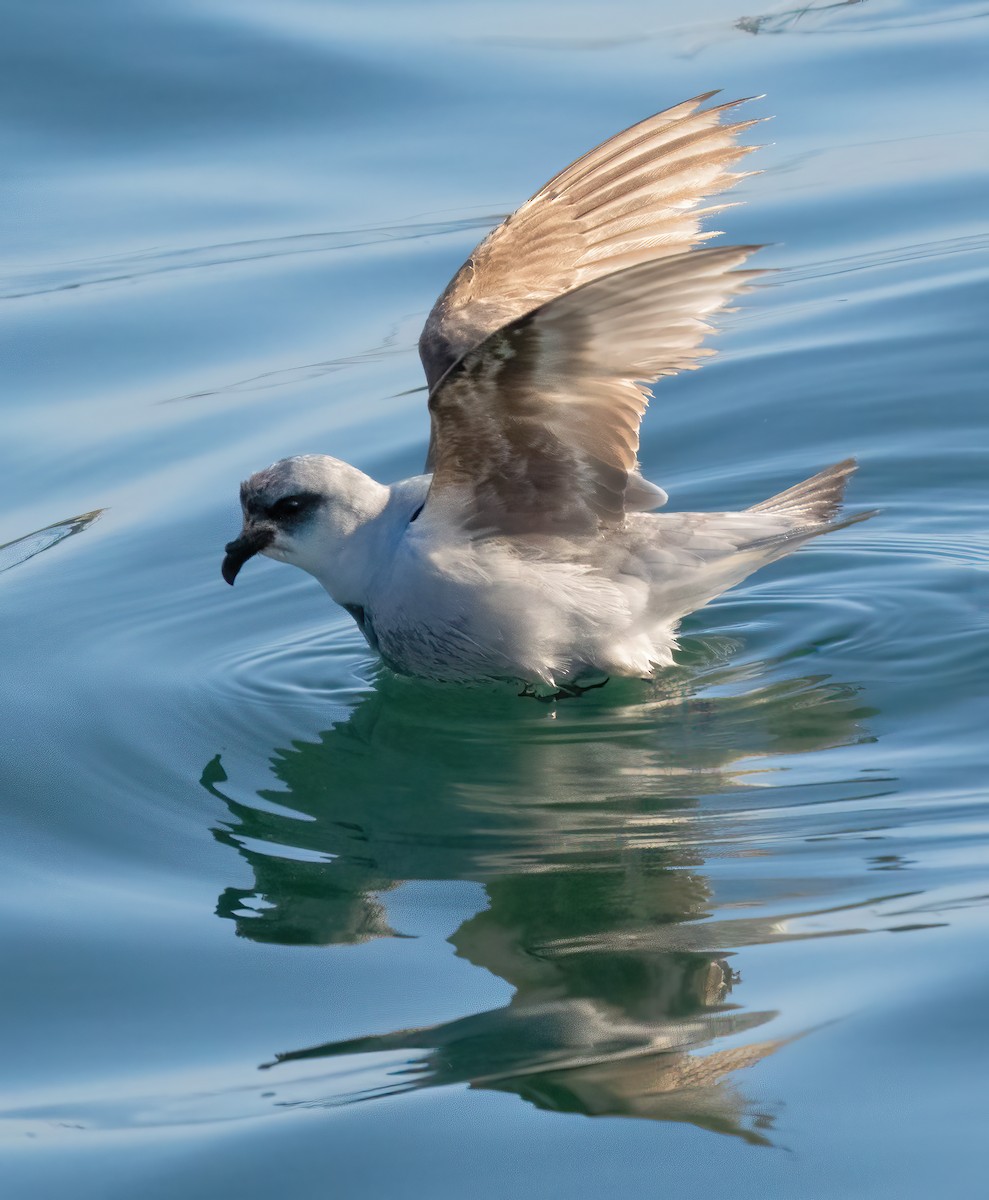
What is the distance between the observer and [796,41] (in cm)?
1160

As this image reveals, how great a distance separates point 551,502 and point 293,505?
2.95ft

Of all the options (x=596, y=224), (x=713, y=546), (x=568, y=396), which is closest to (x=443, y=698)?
(x=713, y=546)

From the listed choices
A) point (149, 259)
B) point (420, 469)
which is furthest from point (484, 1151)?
point (149, 259)

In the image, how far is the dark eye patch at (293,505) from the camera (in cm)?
611

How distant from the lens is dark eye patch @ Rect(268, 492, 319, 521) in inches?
241

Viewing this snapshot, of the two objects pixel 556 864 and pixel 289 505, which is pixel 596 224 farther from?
pixel 556 864

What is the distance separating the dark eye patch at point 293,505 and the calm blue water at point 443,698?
0.57 meters

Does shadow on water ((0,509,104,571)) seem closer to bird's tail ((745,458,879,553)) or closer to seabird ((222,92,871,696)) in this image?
seabird ((222,92,871,696))

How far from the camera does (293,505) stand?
6129 mm

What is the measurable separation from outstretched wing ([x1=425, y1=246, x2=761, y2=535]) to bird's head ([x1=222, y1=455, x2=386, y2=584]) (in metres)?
0.48

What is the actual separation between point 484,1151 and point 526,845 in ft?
4.57

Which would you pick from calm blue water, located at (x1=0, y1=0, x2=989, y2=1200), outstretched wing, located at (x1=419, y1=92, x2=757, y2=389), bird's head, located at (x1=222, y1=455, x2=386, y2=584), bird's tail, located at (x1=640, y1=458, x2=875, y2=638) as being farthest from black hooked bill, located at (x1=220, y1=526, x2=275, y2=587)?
bird's tail, located at (x1=640, y1=458, x2=875, y2=638)

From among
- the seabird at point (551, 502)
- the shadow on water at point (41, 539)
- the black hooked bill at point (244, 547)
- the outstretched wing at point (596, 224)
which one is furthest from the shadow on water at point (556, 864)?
the shadow on water at point (41, 539)

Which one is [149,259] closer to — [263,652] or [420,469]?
[420,469]
